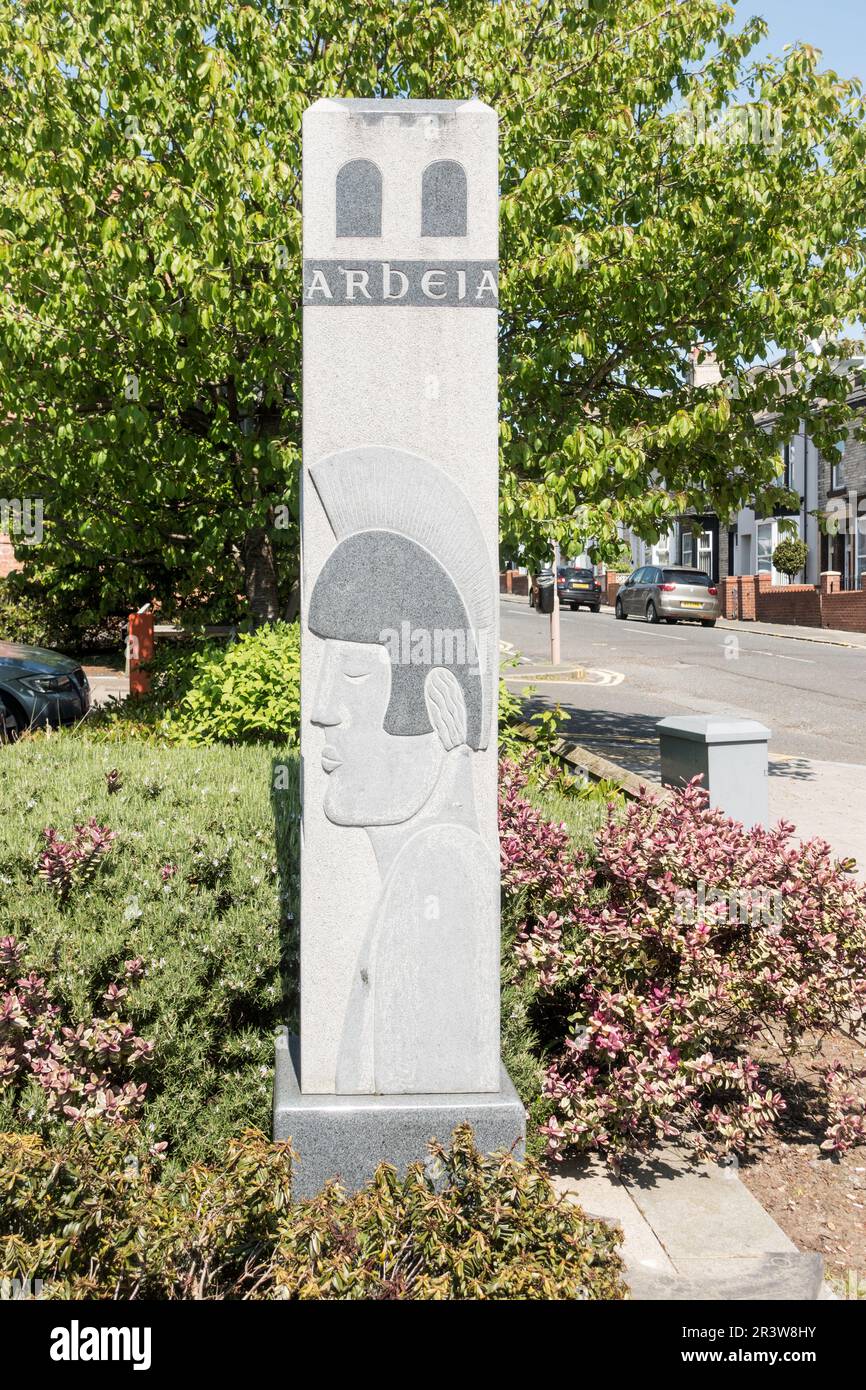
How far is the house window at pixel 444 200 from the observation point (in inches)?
132

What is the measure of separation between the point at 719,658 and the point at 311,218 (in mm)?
21826

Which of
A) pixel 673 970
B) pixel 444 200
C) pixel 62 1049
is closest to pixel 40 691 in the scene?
pixel 62 1049

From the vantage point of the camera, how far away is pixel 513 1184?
111 inches

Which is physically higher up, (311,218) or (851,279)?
(851,279)

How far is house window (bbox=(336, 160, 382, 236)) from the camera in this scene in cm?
335

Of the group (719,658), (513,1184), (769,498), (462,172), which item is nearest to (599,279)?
(769,498)

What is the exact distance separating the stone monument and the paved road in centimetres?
390

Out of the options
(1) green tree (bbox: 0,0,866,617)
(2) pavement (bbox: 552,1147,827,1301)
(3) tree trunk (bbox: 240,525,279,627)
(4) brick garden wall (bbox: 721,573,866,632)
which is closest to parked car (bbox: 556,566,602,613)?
(4) brick garden wall (bbox: 721,573,866,632)

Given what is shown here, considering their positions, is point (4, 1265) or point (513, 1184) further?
point (513, 1184)

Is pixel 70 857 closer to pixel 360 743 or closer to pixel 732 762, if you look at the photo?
pixel 360 743

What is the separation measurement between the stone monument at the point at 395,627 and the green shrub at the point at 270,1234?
559 mm

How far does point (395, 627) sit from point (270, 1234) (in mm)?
1653

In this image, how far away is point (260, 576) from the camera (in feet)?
32.9
